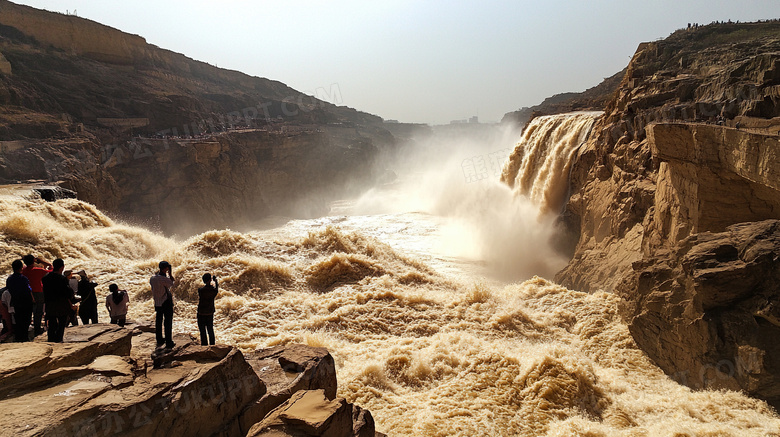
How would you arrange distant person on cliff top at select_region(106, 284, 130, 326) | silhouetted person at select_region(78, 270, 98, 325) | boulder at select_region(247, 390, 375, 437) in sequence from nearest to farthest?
boulder at select_region(247, 390, 375, 437) → distant person on cliff top at select_region(106, 284, 130, 326) → silhouetted person at select_region(78, 270, 98, 325)

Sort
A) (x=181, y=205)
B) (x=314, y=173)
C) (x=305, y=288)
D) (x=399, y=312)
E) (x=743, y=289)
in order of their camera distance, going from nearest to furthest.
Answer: (x=743, y=289) < (x=399, y=312) < (x=305, y=288) < (x=181, y=205) < (x=314, y=173)

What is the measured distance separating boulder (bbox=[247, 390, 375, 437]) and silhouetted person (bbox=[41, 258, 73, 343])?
2874mm

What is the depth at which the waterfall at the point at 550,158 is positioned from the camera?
48.7 ft

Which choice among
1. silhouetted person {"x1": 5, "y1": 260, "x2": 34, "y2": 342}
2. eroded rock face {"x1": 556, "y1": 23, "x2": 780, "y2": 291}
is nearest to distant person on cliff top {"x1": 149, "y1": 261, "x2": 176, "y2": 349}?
silhouetted person {"x1": 5, "y1": 260, "x2": 34, "y2": 342}

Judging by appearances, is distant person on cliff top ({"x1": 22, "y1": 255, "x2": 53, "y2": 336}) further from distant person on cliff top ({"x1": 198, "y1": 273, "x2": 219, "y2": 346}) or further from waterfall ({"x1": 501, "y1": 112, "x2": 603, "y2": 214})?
waterfall ({"x1": 501, "y1": 112, "x2": 603, "y2": 214})

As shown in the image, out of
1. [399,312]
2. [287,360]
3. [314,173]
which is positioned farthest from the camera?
[314,173]

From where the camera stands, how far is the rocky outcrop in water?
3.05m

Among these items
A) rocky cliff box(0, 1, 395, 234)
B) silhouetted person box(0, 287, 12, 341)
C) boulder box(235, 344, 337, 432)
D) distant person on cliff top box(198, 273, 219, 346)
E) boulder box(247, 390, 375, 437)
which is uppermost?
rocky cliff box(0, 1, 395, 234)

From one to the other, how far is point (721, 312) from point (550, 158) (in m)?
10.2

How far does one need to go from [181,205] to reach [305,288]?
2046 centimetres

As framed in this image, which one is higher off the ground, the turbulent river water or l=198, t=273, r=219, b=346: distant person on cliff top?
l=198, t=273, r=219, b=346: distant person on cliff top

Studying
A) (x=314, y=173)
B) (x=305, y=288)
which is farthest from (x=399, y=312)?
(x=314, y=173)

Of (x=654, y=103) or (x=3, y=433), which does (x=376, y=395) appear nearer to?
(x=3, y=433)

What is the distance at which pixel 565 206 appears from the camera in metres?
14.6
